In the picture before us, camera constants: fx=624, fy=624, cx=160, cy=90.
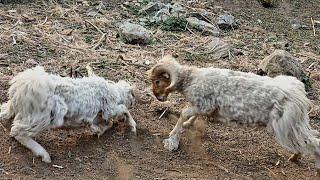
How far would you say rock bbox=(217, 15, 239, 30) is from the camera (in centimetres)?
1155

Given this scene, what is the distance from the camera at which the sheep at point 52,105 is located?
614 cm

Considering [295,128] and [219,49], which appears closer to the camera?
[295,128]

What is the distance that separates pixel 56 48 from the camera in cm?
933

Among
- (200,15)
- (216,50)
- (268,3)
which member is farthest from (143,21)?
(268,3)

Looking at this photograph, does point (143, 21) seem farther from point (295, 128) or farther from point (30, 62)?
point (295, 128)

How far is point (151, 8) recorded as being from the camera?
11852 mm

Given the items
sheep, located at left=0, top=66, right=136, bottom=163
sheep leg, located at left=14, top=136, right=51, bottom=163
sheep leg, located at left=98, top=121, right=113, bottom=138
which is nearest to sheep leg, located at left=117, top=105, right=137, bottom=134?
sheep, located at left=0, top=66, right=136, bottom=163

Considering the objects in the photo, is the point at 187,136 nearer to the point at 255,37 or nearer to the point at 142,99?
the point at 142,99

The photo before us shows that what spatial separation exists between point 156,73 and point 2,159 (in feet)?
6.21

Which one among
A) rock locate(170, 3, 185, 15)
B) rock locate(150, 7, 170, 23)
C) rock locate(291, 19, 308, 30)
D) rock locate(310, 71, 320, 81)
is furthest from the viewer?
rock locate(291, 19, 308, 30)

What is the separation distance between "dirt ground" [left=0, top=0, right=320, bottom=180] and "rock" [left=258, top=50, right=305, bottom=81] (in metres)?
0.40

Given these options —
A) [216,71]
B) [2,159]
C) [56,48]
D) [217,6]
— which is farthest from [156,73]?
[217,6]

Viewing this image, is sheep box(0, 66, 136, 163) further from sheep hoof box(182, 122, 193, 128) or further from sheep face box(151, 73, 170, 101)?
sheep hoof box(182, 122, 193, 128)

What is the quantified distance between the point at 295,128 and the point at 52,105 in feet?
7.97
